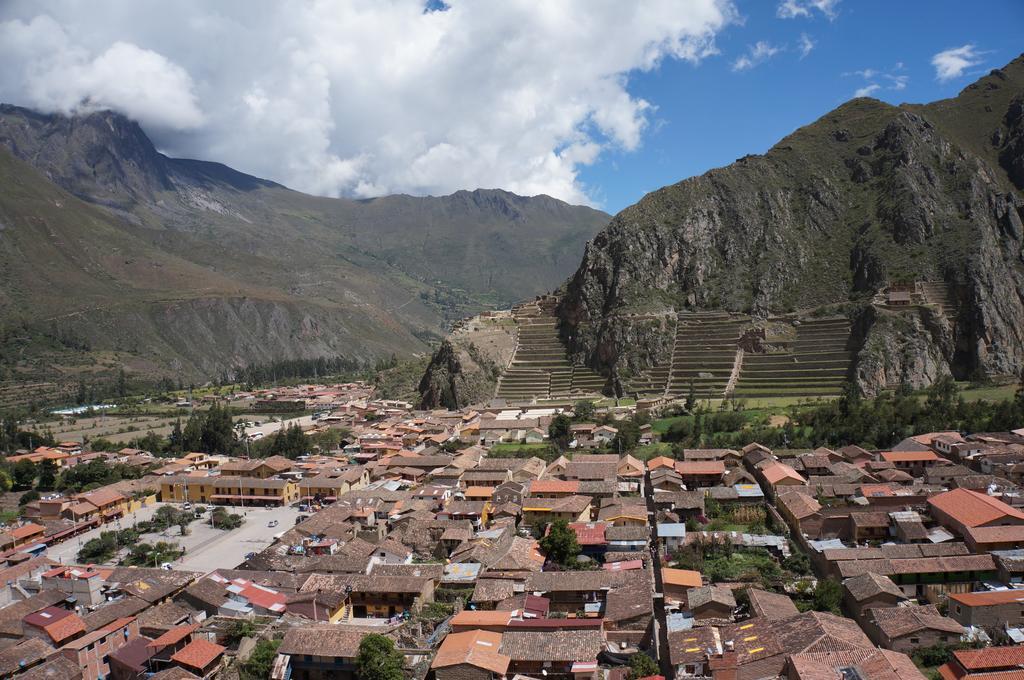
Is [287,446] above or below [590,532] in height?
above

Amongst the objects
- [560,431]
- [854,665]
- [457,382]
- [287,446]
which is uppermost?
[457,382]

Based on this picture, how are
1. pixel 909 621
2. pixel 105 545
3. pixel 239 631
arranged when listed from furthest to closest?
pixel 105 545 < pixel 239 631 < pixel 909 621

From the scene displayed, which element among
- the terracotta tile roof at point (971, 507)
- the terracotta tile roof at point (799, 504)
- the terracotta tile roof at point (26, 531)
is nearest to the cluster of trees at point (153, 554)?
the terracotta tile roof at point (26, 531)

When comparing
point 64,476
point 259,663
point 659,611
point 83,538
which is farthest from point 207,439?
point 659,611

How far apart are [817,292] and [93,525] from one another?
71.2 m

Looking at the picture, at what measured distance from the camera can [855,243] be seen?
86438mm

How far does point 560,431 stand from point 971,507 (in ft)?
96.4

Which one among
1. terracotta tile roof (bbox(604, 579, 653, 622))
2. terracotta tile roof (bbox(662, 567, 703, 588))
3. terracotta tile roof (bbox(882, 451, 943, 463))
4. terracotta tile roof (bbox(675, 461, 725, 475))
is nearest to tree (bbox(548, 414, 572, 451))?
A: terracotta tile roof (bbox(675, 461, 725, 475))

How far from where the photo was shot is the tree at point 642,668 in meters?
21.0

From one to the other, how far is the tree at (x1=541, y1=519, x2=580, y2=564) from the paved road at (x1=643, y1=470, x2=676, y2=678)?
3.15 meters

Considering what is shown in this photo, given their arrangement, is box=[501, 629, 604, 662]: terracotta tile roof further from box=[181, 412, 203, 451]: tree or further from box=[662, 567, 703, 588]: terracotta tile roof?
box=[181, 412, 203, 451]: tree

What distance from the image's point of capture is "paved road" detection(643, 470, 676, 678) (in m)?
22.2

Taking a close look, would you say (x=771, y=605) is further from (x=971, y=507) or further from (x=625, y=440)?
(x=625, y=440)

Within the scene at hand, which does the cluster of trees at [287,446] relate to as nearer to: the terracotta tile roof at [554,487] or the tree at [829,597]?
the terracotta tile roof at [554,487]
